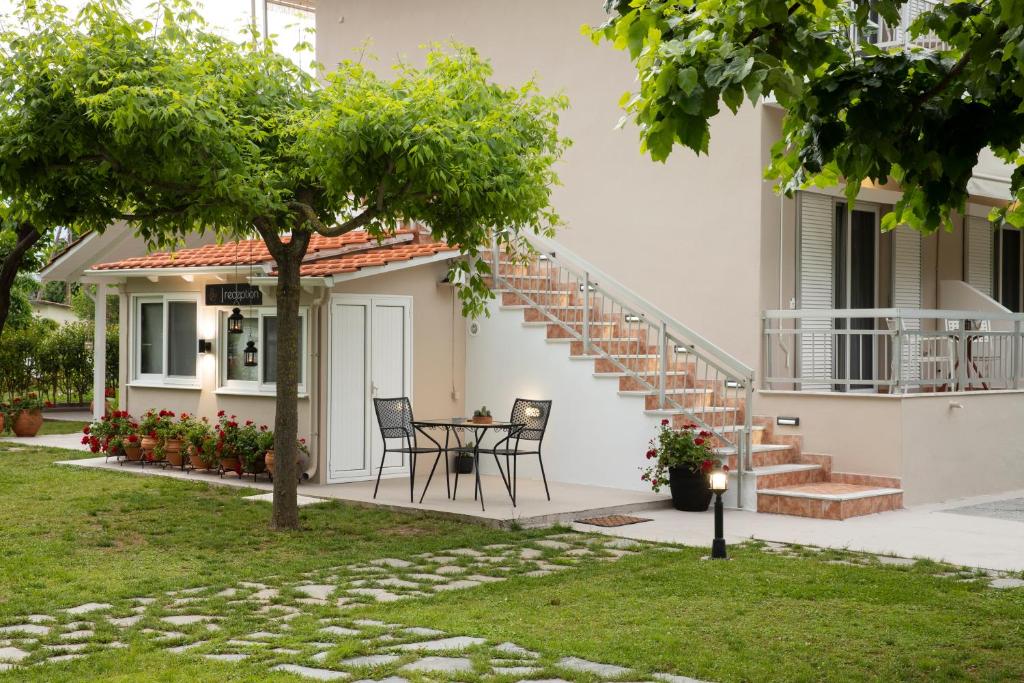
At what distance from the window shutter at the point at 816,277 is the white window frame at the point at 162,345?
303 inches

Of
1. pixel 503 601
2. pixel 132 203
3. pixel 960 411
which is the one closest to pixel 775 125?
pixel 960 411

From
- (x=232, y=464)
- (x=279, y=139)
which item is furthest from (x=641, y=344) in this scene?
(x=279, y=139)

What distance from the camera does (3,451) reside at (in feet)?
55.7

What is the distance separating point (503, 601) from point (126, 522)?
476cm

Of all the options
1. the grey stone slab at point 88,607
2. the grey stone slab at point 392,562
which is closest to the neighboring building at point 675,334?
the grey stone slab at point 392,562

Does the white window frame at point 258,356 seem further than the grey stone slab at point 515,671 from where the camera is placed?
Yes

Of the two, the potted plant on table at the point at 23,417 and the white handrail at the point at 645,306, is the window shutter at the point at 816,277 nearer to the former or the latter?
the white handrail at the point at 645,306

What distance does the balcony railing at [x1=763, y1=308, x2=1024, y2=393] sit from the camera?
1300 cm

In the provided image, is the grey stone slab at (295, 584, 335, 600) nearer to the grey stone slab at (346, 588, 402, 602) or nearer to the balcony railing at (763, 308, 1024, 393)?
the grey stone slab at (346, 588, 402, 602)

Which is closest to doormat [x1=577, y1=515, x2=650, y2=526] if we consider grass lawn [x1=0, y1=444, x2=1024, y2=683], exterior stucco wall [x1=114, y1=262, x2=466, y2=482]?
grass lawn [x1=0, y1=444, x2=1024, y2=683]

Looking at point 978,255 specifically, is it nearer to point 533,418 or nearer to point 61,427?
point 533,418

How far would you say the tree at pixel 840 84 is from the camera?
4727mm

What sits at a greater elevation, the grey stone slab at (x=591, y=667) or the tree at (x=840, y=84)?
the tree at (x=840, y=84)

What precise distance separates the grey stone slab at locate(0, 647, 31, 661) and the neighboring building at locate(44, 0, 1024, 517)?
7.04m
